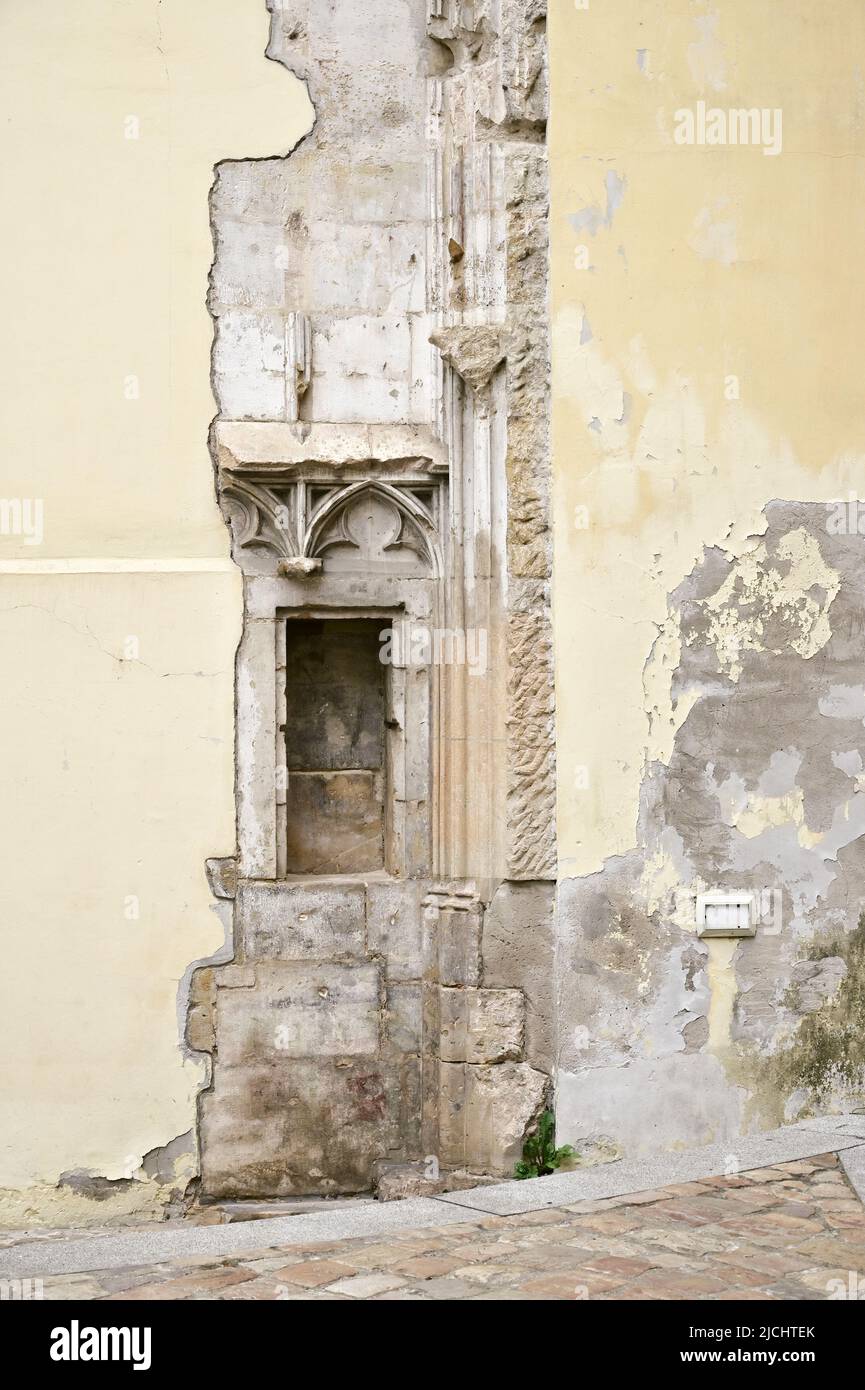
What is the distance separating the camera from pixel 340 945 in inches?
259

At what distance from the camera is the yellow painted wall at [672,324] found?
20.0ft

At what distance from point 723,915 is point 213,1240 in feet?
8.17

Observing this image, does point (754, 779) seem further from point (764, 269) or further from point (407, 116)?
point (407, 116)

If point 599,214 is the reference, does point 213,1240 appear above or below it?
below

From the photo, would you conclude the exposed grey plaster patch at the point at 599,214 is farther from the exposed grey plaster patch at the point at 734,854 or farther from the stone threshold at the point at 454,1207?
the stone threshold at the point at 454,1207

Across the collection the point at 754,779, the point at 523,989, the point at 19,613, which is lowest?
the point at 523,989

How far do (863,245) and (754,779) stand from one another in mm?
2133

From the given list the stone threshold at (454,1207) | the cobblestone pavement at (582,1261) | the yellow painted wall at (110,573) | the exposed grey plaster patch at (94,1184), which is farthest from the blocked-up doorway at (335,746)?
the cobblestone pavement at (582,1261)

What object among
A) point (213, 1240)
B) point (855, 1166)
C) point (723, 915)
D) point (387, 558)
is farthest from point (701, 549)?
point (213, 1240)

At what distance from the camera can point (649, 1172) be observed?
17.7 feet

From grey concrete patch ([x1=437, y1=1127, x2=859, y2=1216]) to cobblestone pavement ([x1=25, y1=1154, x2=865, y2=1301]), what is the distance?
11 cm

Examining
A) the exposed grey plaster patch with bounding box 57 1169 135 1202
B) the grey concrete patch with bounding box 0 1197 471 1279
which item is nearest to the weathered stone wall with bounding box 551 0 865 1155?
the grey concrete patch with bounding box 0 1197 471 1279

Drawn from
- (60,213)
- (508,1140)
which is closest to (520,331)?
(60,213)

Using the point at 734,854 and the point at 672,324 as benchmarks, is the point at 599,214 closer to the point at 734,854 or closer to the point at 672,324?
the point at 672,324
